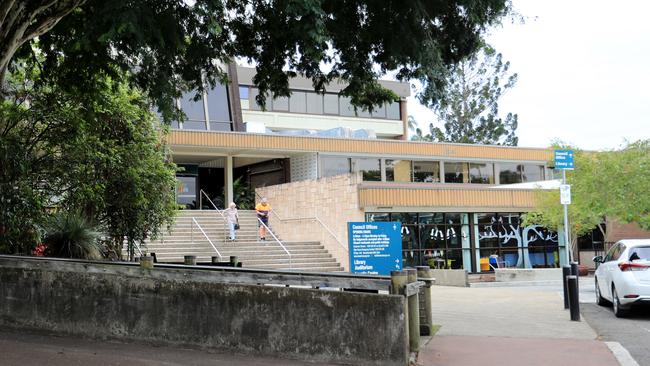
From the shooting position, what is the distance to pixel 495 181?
34.5 m

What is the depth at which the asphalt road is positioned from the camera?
28.4 ft

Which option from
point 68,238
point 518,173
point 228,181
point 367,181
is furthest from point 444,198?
point 68,238

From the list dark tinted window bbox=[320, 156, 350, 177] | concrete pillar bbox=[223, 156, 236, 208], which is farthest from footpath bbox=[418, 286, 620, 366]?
concrete pillar bbox=[223, 156, 236, 208]

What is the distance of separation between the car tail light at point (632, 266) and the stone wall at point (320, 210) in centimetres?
1222

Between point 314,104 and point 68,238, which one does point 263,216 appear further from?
point 314,104

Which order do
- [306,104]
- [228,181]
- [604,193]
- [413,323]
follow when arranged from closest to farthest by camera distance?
[413,323]
[604,193]
[228,181]
[306,104]

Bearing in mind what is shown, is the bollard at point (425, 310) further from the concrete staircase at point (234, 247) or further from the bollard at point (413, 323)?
the concrete staircase at point (234, 247)

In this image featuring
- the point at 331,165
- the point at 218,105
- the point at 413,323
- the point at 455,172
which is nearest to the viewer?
the point at 413,323

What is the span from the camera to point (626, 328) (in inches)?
419

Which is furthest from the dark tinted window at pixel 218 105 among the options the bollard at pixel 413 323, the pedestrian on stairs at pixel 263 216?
the bollard at pixel 413 323

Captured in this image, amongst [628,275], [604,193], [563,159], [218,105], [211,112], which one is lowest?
[628,275]

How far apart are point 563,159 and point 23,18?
10522 mm

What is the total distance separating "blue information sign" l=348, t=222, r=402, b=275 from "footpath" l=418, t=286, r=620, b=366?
1.36 metres

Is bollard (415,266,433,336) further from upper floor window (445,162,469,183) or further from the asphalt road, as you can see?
upper floor window (445,162,469,183)
